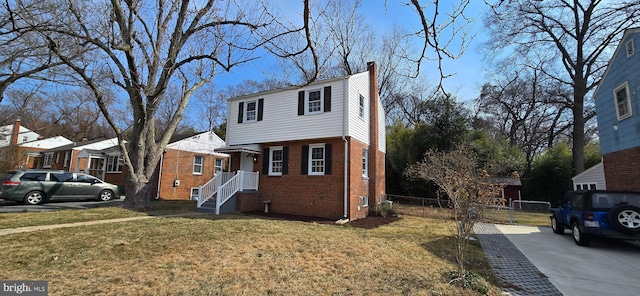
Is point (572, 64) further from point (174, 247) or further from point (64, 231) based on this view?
point (64, 231)

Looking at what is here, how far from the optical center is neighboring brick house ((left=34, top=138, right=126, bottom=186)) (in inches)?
846

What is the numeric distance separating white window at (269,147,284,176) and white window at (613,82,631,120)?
1445 centimetres

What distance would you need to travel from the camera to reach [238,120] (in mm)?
15086

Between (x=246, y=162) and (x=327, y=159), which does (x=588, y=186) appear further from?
(x=246, y=162)

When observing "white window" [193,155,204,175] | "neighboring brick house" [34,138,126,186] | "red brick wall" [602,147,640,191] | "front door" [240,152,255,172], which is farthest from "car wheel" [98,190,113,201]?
A: "red brick wall" [602,147,640,191]

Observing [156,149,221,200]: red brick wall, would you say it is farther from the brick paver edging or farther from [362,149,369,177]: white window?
the brick paver edging

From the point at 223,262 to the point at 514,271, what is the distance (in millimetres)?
5903

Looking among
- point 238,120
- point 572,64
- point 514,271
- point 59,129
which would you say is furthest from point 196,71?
point 59,129

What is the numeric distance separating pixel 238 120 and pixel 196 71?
4460mm

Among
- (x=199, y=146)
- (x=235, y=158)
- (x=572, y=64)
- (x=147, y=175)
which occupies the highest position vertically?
(x=572, y=64)

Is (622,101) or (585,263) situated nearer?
(585,263)

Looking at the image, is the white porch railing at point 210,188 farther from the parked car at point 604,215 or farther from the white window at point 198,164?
the parked car at point 604,215

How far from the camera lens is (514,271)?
5926mm

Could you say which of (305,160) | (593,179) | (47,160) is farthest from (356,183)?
(47,160)
